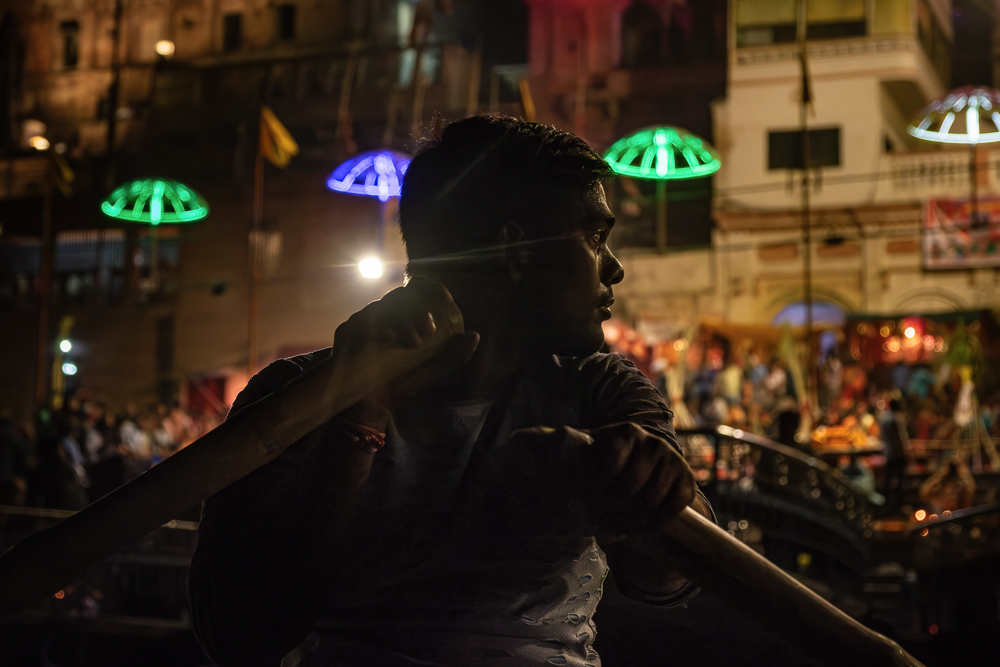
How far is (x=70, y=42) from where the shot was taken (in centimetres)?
2522

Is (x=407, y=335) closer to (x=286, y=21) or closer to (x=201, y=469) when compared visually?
(x=201, y=469)

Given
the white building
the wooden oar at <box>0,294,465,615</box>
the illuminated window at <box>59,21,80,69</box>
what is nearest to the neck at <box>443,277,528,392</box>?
the wooden oar at <box>0,294,465,615</box>

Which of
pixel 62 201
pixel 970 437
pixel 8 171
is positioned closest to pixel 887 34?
pixel 970 437

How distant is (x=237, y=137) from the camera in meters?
22.7

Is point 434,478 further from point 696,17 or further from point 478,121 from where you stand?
point 696,17

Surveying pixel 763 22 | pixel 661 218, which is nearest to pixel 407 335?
pixel 661 218

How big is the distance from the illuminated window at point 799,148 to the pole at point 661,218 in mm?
2459

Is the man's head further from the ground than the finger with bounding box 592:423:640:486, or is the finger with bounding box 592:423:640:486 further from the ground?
the man's head

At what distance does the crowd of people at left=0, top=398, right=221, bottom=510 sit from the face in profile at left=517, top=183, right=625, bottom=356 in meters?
2.34

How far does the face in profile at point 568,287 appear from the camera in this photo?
1188mm

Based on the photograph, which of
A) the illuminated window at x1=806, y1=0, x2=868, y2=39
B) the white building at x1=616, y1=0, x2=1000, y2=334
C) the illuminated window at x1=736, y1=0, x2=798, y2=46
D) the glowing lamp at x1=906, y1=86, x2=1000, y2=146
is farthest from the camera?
the illuminated window at x1=736, y1=0, x2=798, y2=46

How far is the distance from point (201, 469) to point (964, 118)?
1457cm

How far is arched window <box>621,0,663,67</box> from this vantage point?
21.3 m

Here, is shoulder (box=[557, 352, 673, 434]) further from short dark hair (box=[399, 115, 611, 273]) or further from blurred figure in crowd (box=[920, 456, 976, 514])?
blurred figure in crowd (box=[920, 456, 976, 514])
